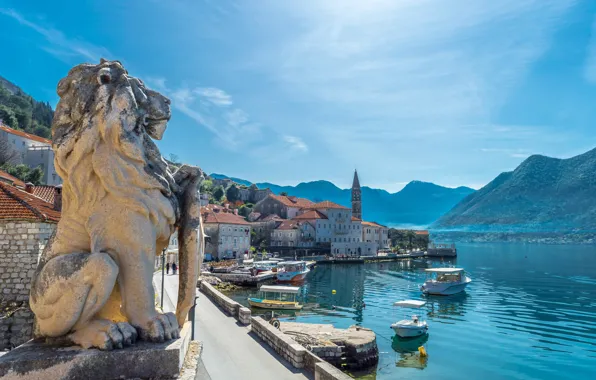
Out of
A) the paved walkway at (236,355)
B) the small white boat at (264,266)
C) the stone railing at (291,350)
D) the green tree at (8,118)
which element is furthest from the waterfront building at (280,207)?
the paved walkway at (236,355)

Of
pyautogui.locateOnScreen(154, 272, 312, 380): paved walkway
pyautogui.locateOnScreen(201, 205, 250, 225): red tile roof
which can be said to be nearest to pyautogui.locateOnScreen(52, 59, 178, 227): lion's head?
pyautogui.locateOnScreen(154, 272, 312, 380): paved walkway

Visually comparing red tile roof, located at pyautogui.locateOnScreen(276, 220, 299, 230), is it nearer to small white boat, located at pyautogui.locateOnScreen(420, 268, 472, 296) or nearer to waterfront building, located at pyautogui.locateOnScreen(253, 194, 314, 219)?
waterfront building, located at pyautogui.locateOnScreen(253, 194, 314, 219)

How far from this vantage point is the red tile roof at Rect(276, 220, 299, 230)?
2874 inches

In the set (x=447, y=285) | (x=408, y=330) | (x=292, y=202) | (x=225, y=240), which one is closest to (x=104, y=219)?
(x=408, y=330)

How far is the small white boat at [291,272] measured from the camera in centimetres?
4294

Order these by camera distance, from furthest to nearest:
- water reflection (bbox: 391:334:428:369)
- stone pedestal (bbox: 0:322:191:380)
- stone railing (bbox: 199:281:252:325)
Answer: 1. water reflection (bbox: 391:334:428:369)
2. stone railing (bbox: 199:281:252:325)
3. stone pedestal (bbox: 0:322:191:380)

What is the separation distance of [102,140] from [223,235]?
5525 cm

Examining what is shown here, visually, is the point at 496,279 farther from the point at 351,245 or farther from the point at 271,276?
the point at 351,245

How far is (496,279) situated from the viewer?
A: 47688 mm

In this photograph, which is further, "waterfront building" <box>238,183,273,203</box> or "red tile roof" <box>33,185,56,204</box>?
"waterfront building" <box>238,183,273,203</box>

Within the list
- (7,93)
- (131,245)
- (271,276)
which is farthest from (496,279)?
(7,93)

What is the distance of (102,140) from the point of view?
283 cm

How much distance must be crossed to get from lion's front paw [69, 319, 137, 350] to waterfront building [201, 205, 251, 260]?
53005 mm

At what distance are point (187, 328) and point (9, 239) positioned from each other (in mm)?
10310
